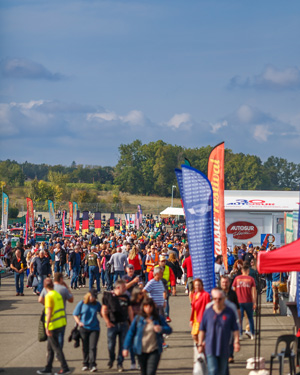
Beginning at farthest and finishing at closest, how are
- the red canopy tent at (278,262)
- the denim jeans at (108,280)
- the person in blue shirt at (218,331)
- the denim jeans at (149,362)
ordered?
the denim jeans at (108,280), the red canopy tent at (278,262), the denim jeans at (149,362), the person in blue shirt at (218,331)

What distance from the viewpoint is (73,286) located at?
82.9 ft

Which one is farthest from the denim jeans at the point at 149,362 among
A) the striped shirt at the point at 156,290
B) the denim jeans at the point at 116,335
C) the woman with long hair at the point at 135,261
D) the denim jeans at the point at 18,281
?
the denim jeans at the point at 18,281

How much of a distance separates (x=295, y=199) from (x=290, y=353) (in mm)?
29215

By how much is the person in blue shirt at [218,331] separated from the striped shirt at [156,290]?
3.97 metres

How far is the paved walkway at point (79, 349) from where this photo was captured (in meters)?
11.9

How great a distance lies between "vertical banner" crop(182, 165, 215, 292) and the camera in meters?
13.3


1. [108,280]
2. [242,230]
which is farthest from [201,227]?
[242,230]

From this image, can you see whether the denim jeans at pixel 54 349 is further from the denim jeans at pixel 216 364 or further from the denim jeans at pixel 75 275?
the denim jeans at pixel 75 275

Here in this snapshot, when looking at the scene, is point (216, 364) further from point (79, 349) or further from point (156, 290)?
point (79, 349)

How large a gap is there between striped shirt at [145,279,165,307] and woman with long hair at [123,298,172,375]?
141 inches

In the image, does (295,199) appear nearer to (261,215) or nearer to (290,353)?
(261,215)

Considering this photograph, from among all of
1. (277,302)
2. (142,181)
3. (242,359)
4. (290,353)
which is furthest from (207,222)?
(142,181)

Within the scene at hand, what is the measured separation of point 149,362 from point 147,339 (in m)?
0.29

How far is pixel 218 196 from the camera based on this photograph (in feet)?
57.8
